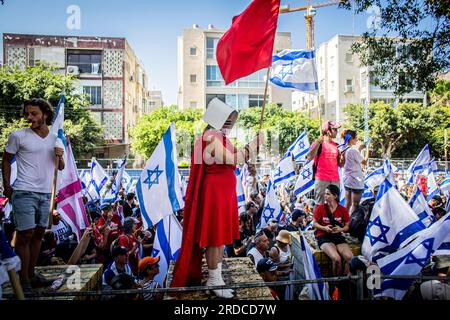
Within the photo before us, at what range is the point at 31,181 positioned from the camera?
3.41 m

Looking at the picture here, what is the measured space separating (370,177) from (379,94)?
30.8 metres

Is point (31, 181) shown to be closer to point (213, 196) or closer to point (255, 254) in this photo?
point (213, 196)

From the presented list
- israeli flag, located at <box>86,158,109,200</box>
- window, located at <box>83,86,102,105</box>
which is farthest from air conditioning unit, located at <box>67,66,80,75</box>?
israeli flag, located at <box>86,158,109,200</box>

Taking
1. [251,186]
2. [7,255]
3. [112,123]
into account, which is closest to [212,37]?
[112,123]

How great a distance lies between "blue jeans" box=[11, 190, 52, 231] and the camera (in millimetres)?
3340

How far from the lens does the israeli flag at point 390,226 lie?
443 cm

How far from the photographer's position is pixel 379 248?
4.47 meters

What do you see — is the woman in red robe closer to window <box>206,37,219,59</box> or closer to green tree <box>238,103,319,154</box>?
green tree <box>238,103,319,154</box>

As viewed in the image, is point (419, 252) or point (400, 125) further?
point (400, 125)

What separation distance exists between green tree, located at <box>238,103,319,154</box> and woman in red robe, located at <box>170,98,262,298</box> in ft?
92.3

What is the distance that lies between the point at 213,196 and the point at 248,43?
1876 mm

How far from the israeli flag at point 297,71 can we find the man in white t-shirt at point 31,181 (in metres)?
4.56

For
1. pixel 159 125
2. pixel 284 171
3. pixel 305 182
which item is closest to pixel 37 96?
pixel 159 125
